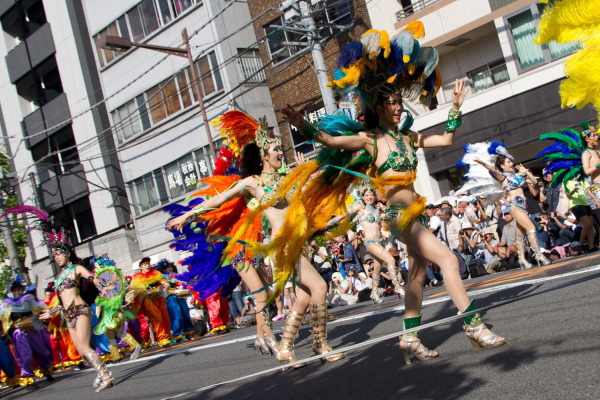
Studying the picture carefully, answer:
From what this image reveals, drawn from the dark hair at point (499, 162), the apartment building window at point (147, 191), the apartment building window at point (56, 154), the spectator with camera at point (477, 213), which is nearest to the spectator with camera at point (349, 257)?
the spectator with camera at point (477, 213)

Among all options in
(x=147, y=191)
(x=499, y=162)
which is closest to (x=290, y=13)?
(x=499, y=162)

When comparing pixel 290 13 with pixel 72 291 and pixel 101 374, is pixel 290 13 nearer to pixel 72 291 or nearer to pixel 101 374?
pixel 72 291

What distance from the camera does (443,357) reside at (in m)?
4.98

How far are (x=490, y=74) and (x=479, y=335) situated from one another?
17196 millimetres

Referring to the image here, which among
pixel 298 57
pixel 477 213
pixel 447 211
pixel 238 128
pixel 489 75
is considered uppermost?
pixel 298 57

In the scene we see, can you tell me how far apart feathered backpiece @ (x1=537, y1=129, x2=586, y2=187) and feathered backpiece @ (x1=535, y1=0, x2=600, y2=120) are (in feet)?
24.4

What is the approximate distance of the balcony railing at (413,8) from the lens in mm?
21031

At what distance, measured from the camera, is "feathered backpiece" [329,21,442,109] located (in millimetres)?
5094

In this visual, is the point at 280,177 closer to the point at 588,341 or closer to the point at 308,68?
the point at 588,341

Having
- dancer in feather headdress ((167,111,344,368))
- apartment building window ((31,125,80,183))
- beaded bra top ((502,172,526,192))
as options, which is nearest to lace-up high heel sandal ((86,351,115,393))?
dancer in feather headdress ((167,111,344,368))

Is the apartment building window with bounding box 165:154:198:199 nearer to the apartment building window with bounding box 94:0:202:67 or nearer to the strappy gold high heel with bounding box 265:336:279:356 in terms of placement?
the apartment building window with bounding box 94:0:202:67

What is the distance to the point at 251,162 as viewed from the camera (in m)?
6.89

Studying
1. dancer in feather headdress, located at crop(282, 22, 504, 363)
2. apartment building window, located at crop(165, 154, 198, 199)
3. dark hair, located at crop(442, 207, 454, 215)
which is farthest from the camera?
apartment building window, located at crop(165, 154, 198, 199)

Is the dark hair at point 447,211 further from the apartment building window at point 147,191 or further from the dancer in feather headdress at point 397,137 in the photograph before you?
the apartment building window at point 147,191
